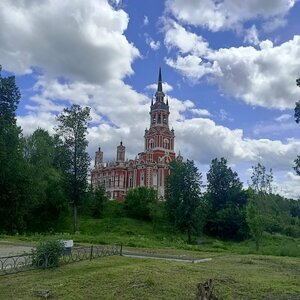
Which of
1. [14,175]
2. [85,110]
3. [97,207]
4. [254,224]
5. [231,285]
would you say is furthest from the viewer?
[97,207]

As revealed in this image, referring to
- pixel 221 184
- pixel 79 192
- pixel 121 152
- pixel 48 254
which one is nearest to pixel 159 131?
pixel 121 152

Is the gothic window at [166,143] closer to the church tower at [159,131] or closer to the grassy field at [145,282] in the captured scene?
the church tower at [159,131]

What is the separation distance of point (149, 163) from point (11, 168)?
152 feet

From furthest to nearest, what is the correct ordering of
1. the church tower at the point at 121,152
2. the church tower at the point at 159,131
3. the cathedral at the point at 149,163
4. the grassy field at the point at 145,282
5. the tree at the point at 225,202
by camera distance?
the church tower at the point at 121,152 → the church tower at the point at 159,131 → the cathedral at the point at 149,163 → the tree at the point at 225,202 → the grassy field at the point at 145,282

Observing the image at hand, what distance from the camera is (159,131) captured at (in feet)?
284

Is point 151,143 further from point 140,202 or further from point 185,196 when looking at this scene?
point 185,196

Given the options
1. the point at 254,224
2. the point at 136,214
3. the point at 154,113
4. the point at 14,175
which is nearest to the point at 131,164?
the point at 154,113

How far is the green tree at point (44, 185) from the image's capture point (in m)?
42.2

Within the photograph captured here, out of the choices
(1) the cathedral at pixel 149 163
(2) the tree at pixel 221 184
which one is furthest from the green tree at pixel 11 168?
(1) the cathedral at pixel 149 163

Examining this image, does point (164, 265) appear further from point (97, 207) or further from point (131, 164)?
point (131, 164)

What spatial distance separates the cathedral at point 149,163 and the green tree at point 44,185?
30500mm

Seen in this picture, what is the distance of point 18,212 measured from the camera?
129ft

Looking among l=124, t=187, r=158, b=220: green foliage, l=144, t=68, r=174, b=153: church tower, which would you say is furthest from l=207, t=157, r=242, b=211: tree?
l=144, t=68, r=174, b=153: church tower

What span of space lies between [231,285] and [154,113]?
8060 centimetres
